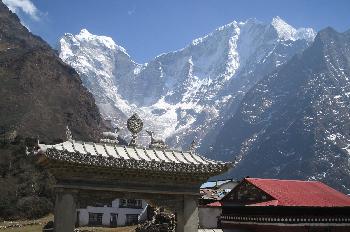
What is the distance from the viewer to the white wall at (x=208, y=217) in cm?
2883

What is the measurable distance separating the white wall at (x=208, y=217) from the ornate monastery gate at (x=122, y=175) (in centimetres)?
1242

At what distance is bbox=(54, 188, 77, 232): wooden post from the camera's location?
49.0 ft

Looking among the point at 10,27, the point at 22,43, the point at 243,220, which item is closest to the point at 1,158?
the point at 243,220

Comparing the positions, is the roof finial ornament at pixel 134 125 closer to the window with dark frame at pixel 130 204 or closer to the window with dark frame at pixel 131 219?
the window with dark frame at pixel 131 219

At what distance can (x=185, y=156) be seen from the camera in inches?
682

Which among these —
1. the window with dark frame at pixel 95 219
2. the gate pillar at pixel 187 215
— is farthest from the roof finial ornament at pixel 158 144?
the window with dark frame at pixel 95 219

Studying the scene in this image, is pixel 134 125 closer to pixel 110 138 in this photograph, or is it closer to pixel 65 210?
pixel 110 138

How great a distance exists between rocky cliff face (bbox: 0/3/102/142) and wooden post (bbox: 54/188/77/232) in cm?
Answer: 9172

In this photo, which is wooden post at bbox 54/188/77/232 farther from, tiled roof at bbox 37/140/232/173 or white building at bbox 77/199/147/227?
white building at bbox 77/199/147/227

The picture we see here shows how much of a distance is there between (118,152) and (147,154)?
1118 mm

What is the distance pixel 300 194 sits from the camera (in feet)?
96.7

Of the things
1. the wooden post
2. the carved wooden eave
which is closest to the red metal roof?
the carved wooden eave

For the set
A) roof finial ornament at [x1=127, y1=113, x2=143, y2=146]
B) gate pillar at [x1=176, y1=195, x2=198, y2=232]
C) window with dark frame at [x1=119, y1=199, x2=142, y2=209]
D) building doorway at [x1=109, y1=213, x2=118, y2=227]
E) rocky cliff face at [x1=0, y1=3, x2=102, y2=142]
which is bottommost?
building doorway at [x1=109, y1=213, x2=118, y2=227]

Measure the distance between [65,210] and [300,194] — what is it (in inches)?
747
